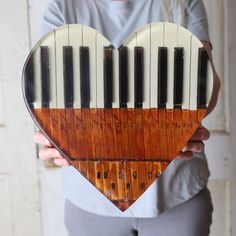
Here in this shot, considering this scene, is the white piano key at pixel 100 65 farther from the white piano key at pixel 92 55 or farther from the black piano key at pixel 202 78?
the black piano key at pixel 202 78

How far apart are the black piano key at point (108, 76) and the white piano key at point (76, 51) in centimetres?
3

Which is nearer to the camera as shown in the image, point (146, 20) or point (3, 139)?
point (146, 20)

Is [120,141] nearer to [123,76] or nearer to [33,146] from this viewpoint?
[123,76]

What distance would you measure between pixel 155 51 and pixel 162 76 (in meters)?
0.03

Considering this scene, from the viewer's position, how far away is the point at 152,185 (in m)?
0.68

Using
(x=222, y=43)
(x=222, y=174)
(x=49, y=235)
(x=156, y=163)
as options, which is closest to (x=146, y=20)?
(x=156, y=163)

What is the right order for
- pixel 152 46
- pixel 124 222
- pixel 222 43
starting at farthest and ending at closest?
pixel 222 43 < pixel 124 222 < pixel 152 46

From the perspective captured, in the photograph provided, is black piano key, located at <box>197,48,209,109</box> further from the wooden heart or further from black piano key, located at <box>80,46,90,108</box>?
black piano key, located at <box>80,46,90,108</box>

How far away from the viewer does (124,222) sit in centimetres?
71

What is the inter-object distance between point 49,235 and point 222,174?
1.33 feet

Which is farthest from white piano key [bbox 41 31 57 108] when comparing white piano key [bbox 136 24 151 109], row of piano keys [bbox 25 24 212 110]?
white piano key [bbox 136 24 151 109]

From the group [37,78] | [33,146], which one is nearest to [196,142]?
[37,78]

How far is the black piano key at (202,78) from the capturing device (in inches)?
23.1

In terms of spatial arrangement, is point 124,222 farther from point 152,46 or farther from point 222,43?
point 222,43
